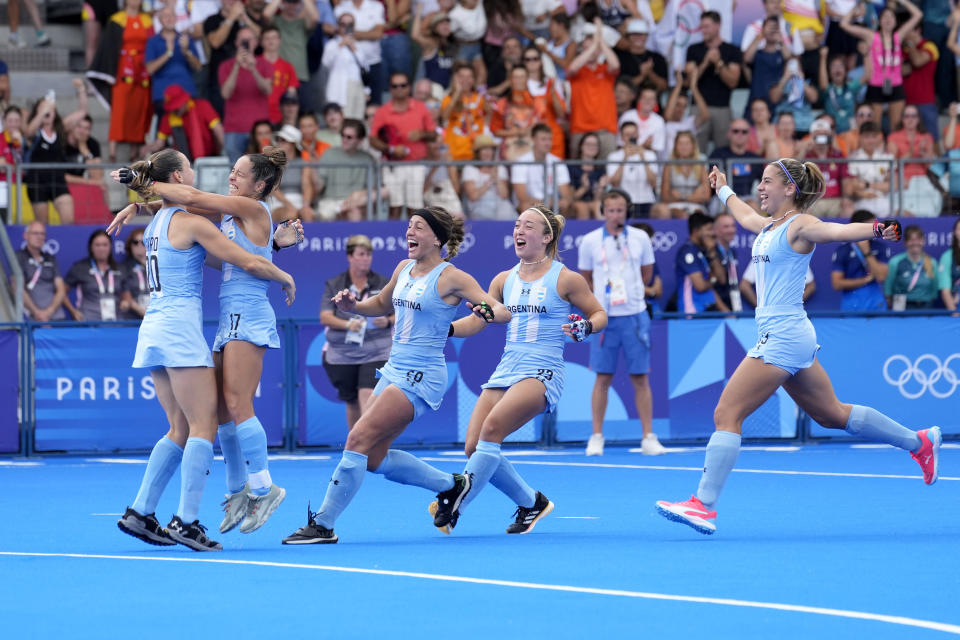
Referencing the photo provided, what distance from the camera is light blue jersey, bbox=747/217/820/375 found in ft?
28.9

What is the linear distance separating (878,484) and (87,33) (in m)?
12.3

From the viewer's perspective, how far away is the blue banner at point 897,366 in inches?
611

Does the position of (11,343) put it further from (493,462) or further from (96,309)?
(493,462)

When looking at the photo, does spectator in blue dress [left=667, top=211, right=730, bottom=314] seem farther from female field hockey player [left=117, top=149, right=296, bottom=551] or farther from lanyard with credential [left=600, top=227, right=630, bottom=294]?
female field hockey player [left=117, top=149, right=296, bottom=551]

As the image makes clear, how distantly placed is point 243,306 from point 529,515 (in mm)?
2278

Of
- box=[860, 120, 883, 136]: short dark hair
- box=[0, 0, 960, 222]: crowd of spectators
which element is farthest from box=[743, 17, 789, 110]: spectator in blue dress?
box=[860, 120, 883, 136]: short dark hair

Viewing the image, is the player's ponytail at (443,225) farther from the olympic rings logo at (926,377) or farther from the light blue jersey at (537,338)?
the olympic rings logo at (926,377)

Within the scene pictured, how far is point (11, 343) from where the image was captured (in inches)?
588

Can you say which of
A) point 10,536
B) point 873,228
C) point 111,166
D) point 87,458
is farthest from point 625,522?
point 111,166

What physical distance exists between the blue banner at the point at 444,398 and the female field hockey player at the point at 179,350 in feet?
21.7

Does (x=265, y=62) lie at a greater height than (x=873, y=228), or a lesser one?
greater

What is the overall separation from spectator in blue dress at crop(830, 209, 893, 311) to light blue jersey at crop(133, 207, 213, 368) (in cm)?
996

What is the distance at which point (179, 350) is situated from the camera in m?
8.43

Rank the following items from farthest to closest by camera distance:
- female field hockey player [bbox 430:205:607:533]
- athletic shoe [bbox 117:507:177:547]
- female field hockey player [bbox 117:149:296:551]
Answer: female field hockey player [bbox 430:205:607:533]
female field hockey player [bbox 117:149:296:551]
athletic shoe [bbox 117:507:177:547]
